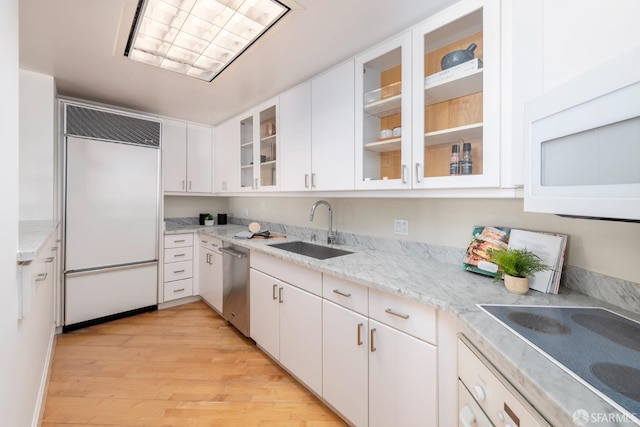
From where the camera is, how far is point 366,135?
1.74m

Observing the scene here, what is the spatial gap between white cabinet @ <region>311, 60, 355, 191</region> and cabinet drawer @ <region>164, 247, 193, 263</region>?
1.96 m

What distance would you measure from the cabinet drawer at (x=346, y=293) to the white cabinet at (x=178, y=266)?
225cm

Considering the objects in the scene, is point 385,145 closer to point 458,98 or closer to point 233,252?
point 458,98

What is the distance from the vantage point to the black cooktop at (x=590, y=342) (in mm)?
558

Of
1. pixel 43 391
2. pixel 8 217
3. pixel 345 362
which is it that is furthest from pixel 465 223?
pixel 43 391

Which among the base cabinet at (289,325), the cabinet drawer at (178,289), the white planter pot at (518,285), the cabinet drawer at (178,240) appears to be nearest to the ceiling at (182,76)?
the white planter pot at (518,285)

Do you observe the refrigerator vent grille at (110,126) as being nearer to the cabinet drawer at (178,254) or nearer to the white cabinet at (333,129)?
the cabinet drawer at (178,254)

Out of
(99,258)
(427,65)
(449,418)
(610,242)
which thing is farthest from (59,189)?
(610,242)

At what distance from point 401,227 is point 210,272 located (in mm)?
2166

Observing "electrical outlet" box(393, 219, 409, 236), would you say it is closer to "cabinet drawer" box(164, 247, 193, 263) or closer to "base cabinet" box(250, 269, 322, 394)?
"base cabinet" box(250, 269, 322, 394)

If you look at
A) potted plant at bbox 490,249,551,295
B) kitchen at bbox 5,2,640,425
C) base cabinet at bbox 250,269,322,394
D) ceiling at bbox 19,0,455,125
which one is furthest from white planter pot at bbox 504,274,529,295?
ceiling at bbox 19,0,455,125

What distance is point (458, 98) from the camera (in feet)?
4.53

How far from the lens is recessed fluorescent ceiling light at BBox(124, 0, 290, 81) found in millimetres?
1396

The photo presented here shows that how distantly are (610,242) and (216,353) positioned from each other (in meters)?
2.50
